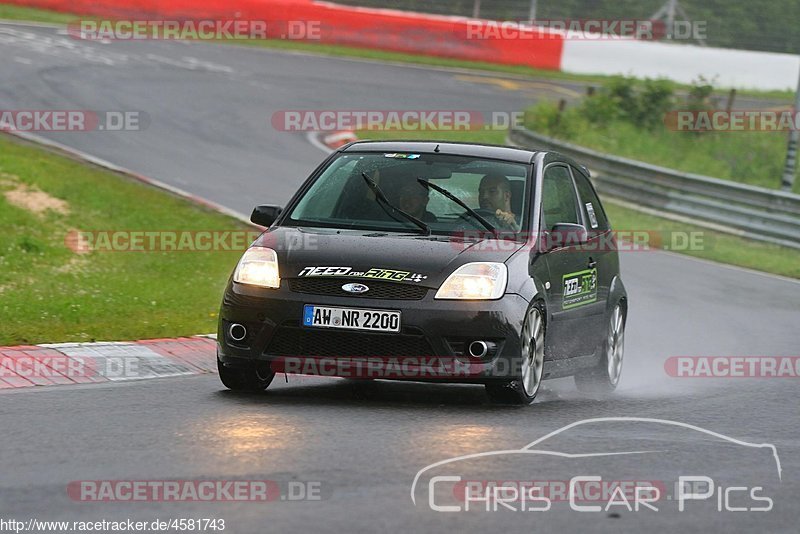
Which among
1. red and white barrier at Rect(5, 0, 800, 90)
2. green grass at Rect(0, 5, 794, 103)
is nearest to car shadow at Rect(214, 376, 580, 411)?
green grass at Rect(0, 5, 794, 103)

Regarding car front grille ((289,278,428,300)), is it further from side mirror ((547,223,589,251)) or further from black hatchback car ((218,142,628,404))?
side mirror ((547,223,589,251))

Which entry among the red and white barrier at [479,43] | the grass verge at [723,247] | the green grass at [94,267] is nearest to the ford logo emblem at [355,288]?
the green grass at [94,267]

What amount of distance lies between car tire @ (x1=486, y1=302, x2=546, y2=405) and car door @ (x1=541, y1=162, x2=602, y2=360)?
0.27 m

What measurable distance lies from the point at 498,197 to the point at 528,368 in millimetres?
1245

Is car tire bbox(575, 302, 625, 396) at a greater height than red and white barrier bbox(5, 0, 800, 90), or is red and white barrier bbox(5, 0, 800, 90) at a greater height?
car tire bbox(575, 302, 625, 396)

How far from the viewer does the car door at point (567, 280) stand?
362 inches

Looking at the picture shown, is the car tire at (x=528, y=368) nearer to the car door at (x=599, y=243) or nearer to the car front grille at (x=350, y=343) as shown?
the car front grille at (x=350, y=343)

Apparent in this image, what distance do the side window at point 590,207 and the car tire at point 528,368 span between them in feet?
5.50

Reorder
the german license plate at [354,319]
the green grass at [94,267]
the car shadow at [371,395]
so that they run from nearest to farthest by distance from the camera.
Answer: the german license plate at [354,319], the car shadow at [371,395], the green grass at [94,267]

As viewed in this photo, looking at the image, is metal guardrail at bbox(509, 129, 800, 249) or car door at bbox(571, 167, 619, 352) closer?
car door at bbox(571, 167, 619, 352)

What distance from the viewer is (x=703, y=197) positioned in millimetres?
23438

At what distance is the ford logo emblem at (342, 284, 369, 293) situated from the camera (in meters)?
8.19

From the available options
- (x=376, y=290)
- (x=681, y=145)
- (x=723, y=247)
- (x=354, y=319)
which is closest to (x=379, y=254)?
(x=376, y=290)

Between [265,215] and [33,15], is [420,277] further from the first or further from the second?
[33,15]
